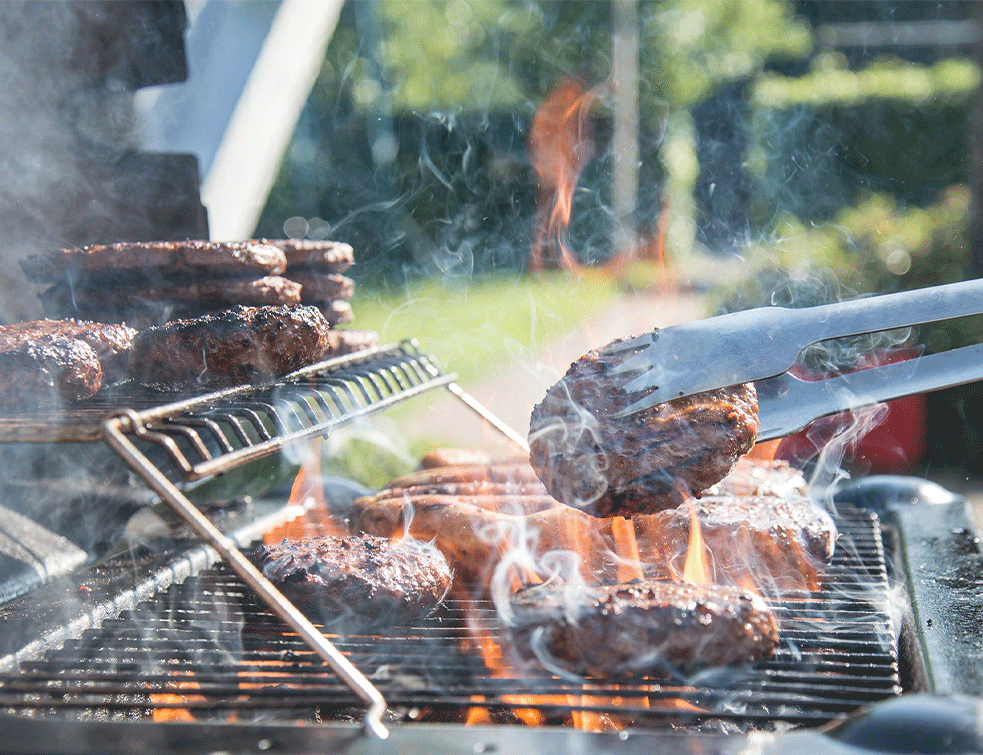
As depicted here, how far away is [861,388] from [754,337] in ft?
2.01

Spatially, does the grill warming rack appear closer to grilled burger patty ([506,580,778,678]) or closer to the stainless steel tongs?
grilled burger patty ([506,580,778,678])

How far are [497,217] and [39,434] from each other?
18.2 m

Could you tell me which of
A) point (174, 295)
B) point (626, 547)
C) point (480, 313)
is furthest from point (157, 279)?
point (480, 313)

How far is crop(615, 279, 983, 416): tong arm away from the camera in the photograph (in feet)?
6.93

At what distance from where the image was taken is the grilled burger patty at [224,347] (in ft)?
7.98

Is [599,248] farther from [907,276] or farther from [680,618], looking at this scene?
[680,618]

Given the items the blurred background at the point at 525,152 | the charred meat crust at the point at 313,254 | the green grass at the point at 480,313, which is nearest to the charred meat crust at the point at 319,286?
the charred meat crust at the point at 313,254

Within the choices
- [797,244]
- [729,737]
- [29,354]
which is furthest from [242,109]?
[797,244]

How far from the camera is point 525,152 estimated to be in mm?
19609

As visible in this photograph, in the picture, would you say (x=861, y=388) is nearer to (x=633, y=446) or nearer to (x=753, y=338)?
(x=753, y=338)

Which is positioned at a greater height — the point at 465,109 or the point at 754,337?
the point at 465,109

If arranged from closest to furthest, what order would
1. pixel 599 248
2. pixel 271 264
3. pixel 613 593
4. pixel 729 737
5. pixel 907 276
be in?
pixel 729 737, pixel 613 593, pixel 271 264, pixel 907 276, pixel 599 248

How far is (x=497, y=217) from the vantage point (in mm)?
19453

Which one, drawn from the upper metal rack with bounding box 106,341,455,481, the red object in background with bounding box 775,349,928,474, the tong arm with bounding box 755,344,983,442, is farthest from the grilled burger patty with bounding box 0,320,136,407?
the red object in background with bounding box 775,349,928,474
